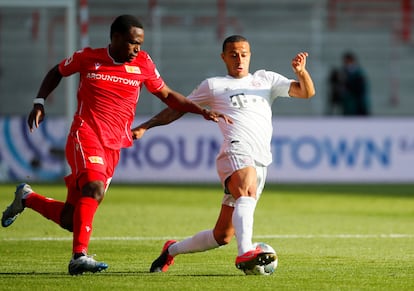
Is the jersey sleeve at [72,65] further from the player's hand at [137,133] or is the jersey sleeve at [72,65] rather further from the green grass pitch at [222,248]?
the green grass pitch at [222,248]

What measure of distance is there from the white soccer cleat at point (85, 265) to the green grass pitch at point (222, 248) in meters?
0.10

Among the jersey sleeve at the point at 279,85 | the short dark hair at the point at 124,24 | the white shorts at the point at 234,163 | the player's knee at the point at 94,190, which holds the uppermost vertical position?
the short dark hair at the point at 124,24

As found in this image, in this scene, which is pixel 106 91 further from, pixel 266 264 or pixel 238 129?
pixel 266 264

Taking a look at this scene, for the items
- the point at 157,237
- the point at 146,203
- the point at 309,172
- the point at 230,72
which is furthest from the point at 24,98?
the point at 230,72

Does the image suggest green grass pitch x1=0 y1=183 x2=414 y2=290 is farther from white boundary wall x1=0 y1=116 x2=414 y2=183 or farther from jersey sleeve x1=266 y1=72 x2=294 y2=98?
white boundary wall x1=0 y1=116 x2=414 y2=183

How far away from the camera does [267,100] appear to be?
9273mm

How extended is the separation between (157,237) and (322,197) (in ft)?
23.0

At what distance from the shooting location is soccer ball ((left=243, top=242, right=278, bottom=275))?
8.21 m

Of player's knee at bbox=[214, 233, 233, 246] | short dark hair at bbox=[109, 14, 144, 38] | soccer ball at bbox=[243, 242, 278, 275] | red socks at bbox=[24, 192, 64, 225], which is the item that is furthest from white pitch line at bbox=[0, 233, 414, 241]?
short dark hair at bbox=[109, 14, 144, 38]

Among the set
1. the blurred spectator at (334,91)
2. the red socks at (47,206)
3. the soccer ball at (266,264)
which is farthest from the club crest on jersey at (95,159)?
the blurred spectator at (334,91)

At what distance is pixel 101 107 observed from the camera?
8.94 meters

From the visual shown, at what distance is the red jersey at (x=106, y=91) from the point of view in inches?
351

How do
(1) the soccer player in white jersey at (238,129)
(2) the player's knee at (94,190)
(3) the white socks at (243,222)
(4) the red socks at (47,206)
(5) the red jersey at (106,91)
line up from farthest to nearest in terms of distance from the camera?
(4) the red socks at (47,206)
(5) the red jersey at (106,91)
(1) the soccer player in white jersey at (238,129)
(2) the player's knee at (94,190)
(3) the white socks at (243,222)

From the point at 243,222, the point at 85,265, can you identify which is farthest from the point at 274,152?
the point at 85,265
